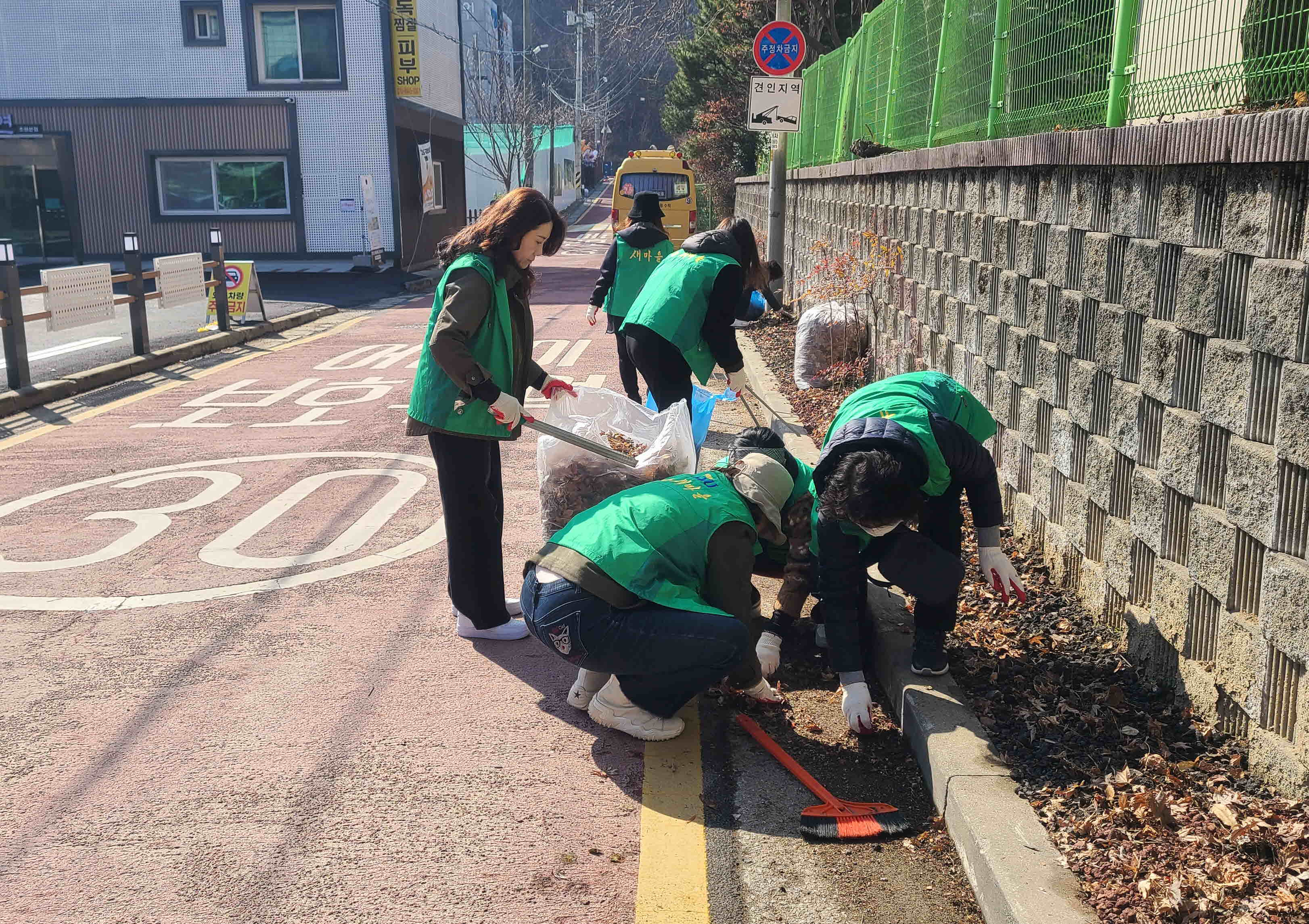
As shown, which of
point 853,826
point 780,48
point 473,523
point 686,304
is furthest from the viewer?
point 780,48

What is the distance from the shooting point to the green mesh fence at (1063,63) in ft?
12.0

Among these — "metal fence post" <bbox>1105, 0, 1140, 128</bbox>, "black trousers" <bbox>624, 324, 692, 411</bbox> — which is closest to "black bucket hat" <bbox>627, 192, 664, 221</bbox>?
"black trousers" <bbox>624, 324, 692, 411</bbox>

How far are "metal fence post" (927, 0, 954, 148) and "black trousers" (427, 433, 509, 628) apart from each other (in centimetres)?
436

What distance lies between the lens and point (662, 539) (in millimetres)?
3678

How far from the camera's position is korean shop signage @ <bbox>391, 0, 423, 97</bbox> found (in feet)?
88.4

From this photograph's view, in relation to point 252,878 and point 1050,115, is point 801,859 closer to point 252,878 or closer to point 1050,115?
point 252,878

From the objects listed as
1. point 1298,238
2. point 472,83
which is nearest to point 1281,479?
point 1298,238

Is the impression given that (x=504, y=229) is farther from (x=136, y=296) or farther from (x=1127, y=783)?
(x=136, y=296)

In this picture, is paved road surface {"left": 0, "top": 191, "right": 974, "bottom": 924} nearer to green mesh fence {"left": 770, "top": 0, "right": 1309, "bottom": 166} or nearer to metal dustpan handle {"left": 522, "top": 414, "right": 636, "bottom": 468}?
metal dustpan handle {"left": 522, "top": 414, "right": 636, "bottom": 468}

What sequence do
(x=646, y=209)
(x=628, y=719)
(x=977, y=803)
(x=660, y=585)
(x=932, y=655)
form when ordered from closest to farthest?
(x=977, y=803)
(x=660, y=585)
(x=628, y=719)
(x=932, y=655)
(x=646, y=209)

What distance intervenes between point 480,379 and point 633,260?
3995 mm

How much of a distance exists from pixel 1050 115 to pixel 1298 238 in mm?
2783

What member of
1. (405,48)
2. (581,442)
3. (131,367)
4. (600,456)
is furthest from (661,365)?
(405,48)

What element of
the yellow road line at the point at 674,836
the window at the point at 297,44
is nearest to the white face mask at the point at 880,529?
the yellow road line at the point at 674,836
